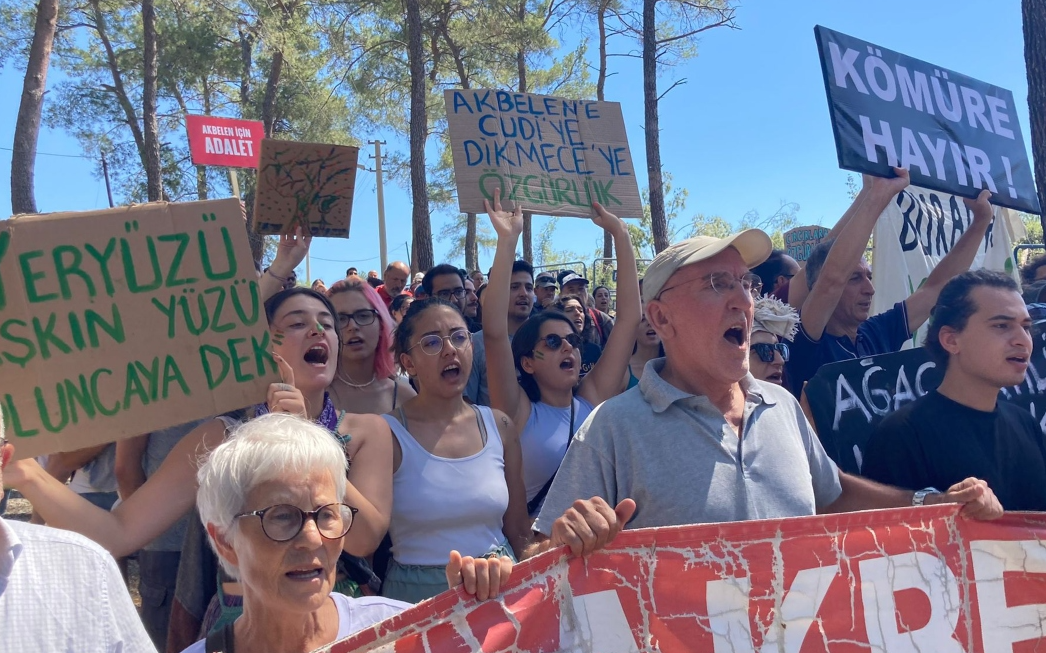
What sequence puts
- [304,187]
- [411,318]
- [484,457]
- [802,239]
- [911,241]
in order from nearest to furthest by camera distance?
[484,457] → [411,318] → [304,187] → [911,241] → [802,239]

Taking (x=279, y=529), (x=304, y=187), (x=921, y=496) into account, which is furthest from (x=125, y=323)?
(x=921, y=496)

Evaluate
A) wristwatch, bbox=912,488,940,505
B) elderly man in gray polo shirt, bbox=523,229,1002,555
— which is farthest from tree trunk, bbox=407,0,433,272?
wristwatch, bbox=912,488,940,505

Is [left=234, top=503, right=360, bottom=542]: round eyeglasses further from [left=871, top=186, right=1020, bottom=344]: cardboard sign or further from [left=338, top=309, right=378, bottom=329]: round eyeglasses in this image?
[left=871, top=186, right=1020, bottom=344]: cardboard sign

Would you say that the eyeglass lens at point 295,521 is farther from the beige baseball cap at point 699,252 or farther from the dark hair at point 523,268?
the dark hair at point 523,268

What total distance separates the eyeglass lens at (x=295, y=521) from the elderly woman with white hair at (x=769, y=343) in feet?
6.81

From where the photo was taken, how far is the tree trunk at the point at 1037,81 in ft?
Answer: 24.0

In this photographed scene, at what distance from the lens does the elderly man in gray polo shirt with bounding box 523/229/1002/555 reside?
2109mm

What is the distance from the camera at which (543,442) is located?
3.31m

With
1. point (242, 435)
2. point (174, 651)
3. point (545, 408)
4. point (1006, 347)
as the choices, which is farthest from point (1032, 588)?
point (174, 651)

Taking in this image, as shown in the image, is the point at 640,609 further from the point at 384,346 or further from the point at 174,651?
the point at 384,346

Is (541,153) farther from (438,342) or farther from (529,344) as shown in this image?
(438,342)

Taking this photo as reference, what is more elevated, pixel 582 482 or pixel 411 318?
pixel 411 318

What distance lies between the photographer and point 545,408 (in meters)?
3.48

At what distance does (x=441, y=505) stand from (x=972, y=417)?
177 centimetres
